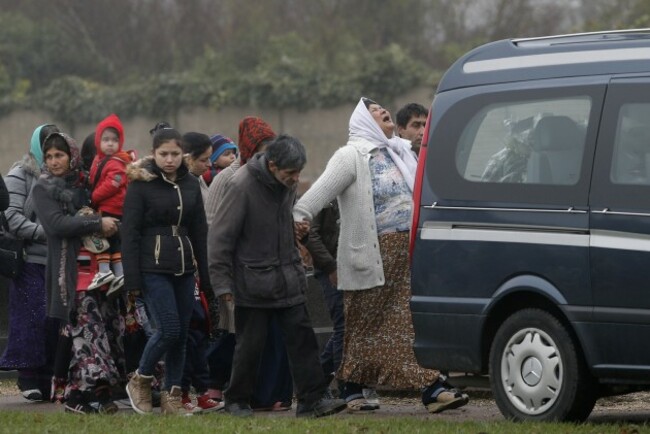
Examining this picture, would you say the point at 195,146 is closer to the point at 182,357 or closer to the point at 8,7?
the point at 182,357

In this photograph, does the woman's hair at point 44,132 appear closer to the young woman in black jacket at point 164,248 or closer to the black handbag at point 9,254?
the black handbag at point 9,254

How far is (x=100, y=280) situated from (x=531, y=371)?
2884 mm

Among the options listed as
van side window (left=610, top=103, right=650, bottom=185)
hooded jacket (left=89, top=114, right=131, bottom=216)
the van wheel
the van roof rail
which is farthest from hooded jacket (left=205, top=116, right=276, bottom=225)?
van side window (left=610, top=103, right=650, bottom=185)

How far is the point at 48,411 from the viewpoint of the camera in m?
11.0

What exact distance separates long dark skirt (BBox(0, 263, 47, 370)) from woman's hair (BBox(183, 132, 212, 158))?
4.58 ft

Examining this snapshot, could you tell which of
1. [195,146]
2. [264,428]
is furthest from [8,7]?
[264,428]

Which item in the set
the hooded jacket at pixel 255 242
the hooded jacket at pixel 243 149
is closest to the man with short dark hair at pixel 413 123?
the hooded jacket at pixel 243 149

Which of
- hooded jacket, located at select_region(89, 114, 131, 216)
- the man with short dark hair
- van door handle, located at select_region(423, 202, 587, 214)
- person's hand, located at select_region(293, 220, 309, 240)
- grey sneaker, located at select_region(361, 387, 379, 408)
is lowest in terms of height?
grey sneaker, located at select_region(361, 387, 379, 408)

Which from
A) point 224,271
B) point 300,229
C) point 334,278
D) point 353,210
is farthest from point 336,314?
point 224,271

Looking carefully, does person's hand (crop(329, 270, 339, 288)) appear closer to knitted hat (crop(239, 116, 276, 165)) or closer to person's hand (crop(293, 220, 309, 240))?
person's hand (crop(293, 220, 309, 240))

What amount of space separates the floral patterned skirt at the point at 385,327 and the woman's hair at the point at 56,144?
198cm

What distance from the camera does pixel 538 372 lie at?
9.27 m

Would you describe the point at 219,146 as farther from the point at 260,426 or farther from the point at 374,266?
the point at 260,426

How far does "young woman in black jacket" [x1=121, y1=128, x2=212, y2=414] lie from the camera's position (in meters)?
10.2
